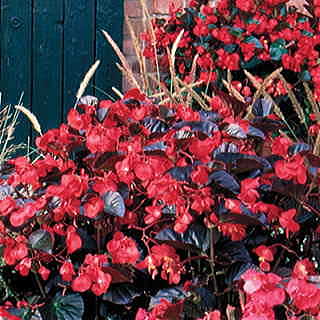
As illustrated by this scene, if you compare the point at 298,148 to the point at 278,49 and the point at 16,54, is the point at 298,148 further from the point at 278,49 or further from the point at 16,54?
the point at 16,54

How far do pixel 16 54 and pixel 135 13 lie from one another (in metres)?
0.73

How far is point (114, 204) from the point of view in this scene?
192 centimetres

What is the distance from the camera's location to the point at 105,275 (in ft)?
6.15

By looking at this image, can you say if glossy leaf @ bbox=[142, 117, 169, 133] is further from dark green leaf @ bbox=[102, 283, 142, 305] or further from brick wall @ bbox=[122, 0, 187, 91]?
brick wall @ bbox=[122, 0, 187, 91]

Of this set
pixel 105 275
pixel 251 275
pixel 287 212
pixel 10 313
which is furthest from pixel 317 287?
pixel 10 313

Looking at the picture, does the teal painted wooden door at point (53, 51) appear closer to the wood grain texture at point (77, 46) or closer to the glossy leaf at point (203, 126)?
the wood grain texture at point (77, 46)

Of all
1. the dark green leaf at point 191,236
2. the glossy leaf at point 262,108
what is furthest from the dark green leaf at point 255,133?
the dark green leaf at point 191,236

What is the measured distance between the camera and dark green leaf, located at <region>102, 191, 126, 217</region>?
190 centimetres

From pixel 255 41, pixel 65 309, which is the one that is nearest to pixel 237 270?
pixel 65 309

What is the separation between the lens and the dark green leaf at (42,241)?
6.32ft

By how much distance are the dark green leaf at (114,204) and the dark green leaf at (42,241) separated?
15 cm

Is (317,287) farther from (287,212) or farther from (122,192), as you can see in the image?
(122,192)

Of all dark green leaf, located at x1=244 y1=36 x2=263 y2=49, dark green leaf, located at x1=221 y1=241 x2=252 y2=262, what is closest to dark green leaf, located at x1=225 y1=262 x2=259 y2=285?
dark green leaf, located at x1=221 y1=241 x2=252 y2=262

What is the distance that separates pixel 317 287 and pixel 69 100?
338 centimetres
